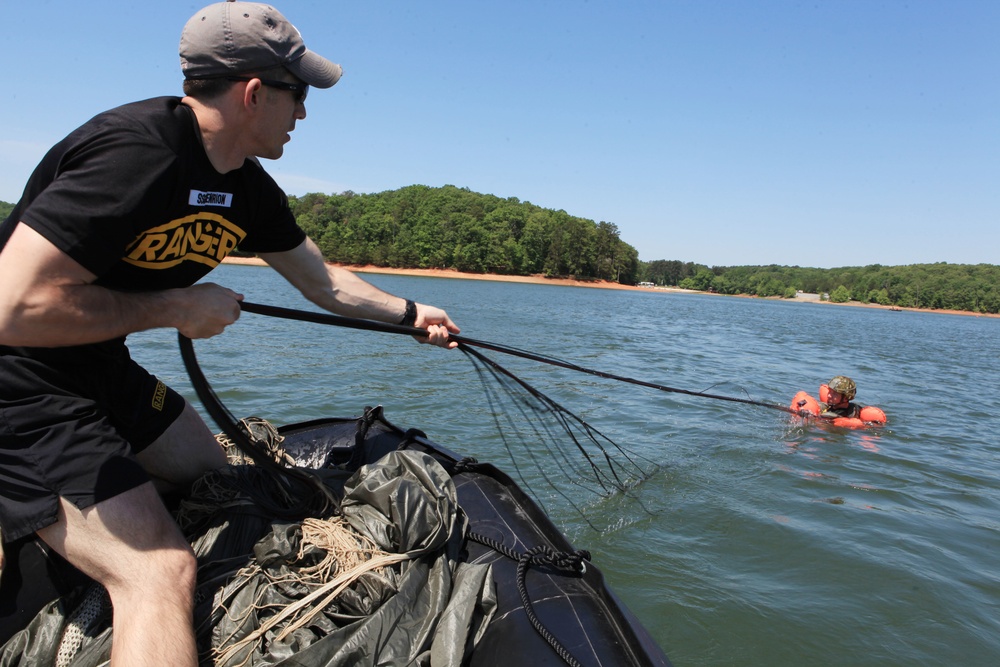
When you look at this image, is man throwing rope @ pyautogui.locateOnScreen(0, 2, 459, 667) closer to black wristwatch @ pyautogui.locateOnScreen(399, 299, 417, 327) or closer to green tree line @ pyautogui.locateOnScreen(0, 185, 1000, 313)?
black wristwatch @ pyautogui.locateOnScreen(399, 299, 417, 327)

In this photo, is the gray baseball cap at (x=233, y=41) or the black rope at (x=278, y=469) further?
the black rope at (x=278, y=469)

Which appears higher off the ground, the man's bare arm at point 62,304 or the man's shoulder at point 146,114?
the man's shoulder at point 146,114

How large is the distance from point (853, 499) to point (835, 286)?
13740 cm

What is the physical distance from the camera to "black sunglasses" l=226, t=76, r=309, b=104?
7.16ft

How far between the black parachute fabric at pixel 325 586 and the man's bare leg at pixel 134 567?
0.21 m

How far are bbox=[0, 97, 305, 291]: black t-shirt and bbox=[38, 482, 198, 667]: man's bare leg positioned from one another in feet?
2.48

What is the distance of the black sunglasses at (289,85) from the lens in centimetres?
218

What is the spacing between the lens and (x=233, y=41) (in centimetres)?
213

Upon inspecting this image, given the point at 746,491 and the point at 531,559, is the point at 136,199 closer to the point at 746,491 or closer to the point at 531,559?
the point at 531,559

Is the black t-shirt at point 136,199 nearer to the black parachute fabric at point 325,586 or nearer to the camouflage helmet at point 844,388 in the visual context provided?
the black parachute fabric at point 325,586

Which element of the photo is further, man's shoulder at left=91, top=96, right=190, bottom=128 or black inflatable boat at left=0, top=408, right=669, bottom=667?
black inflatable boat at left=0, top=408, right=669, bottom=667

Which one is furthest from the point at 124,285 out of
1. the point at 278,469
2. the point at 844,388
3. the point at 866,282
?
the point at 866,282

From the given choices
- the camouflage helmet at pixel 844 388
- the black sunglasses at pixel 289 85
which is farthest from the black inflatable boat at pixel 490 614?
the camouflage helmet at pixel 844 388

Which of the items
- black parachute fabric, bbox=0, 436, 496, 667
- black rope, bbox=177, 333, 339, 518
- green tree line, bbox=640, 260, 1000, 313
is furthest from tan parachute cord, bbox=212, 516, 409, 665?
green tree line, bbox=640, 260, 1000, 313
